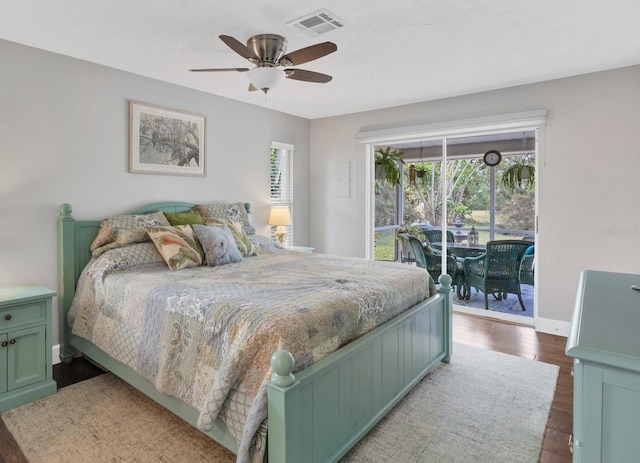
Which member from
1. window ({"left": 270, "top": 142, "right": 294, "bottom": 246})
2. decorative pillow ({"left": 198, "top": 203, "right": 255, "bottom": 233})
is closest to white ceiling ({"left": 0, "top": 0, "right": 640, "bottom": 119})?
decorative pillow ({"left": 198, "top": 203, "right": 255, "bottom": 233})

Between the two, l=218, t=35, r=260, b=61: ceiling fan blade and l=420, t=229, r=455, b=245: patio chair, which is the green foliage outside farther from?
l=218, t=35, r=260, b=61: ceiling fan blade

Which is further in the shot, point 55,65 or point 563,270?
point 563,270

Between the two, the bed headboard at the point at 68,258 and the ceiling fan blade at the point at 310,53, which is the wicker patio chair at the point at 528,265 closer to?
the ceiling fan blade at the point at 310,53

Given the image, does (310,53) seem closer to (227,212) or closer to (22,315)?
(227,212)

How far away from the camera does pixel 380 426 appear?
7.50 feet

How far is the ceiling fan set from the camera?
2385mm

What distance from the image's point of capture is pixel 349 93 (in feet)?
13.9

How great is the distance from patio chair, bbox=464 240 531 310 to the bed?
148 cm

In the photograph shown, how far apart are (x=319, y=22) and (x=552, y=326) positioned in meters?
3.60

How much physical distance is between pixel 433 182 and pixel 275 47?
2834 millimetres

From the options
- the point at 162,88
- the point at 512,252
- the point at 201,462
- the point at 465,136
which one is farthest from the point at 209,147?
the point at 512,252

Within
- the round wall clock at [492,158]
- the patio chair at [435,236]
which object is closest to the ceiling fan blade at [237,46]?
the round wall clock at [492,158]

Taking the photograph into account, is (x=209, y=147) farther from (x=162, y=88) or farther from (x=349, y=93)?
(x=349, y=93)

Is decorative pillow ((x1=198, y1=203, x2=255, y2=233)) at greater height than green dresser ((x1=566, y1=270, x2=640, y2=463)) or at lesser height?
greater
